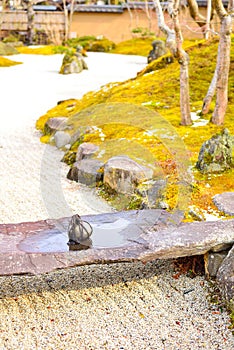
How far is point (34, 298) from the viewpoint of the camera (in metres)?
5.02

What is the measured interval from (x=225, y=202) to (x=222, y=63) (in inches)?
135

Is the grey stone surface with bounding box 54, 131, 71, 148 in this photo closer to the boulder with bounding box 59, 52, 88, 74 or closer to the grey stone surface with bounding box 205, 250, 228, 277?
the grey stone surface with bounding box 205, 250, 228, 277

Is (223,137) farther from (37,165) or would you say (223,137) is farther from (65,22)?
(65,22)

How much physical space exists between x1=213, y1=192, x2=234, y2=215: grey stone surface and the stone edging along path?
0.78 m

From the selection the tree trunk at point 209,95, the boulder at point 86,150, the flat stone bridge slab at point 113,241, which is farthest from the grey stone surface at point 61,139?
the flat stone bridge slab at point 113,241

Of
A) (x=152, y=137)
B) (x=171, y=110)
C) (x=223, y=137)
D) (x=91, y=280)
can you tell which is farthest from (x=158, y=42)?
(x=91, y=280)

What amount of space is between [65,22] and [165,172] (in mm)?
23501

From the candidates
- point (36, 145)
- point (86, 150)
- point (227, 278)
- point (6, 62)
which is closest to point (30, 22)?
point (6, 62)

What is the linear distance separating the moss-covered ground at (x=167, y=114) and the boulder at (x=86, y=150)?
1.35 feet

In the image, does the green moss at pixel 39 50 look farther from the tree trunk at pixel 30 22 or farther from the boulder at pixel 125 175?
the boulder at pixel 125 175

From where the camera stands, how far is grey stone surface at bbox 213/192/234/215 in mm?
6160

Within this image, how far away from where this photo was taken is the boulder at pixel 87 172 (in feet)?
26.2

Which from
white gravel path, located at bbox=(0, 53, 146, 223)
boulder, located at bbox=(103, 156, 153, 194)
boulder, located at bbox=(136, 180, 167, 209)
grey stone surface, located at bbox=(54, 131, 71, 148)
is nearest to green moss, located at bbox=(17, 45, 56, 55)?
white gravel path, located at bbox=(0, 53, 146, 223)

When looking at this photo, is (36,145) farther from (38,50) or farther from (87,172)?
(38,50)
